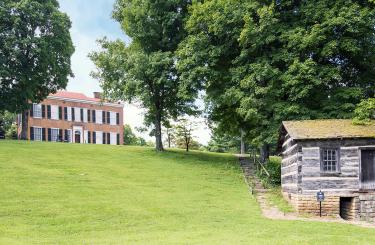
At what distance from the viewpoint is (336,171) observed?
2358 cm

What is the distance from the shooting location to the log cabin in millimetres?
23359

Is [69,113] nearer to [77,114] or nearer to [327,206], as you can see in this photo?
[77,114]

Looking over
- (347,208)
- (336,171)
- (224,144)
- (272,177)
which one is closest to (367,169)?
(336,171)

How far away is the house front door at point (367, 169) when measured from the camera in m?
23.4

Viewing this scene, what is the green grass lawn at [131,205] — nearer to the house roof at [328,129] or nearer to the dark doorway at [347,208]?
the dark doorway at [347,208]

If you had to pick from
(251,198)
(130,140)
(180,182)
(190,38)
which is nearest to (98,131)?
(130,140)

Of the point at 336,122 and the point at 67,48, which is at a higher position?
the point at 67,48

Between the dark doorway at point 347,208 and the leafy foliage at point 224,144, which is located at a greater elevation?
the leafy foliage at point 224,144

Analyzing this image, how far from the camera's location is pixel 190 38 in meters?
35.4

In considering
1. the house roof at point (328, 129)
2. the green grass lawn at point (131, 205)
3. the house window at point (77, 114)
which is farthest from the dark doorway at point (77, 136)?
the house roof at point (328, 129)

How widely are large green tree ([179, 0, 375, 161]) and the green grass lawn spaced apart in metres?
5.76

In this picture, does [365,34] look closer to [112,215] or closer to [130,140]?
[112,215]

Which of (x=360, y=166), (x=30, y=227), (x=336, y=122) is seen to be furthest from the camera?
(x=336, y=122)

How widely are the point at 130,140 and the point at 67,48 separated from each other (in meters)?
46.6
